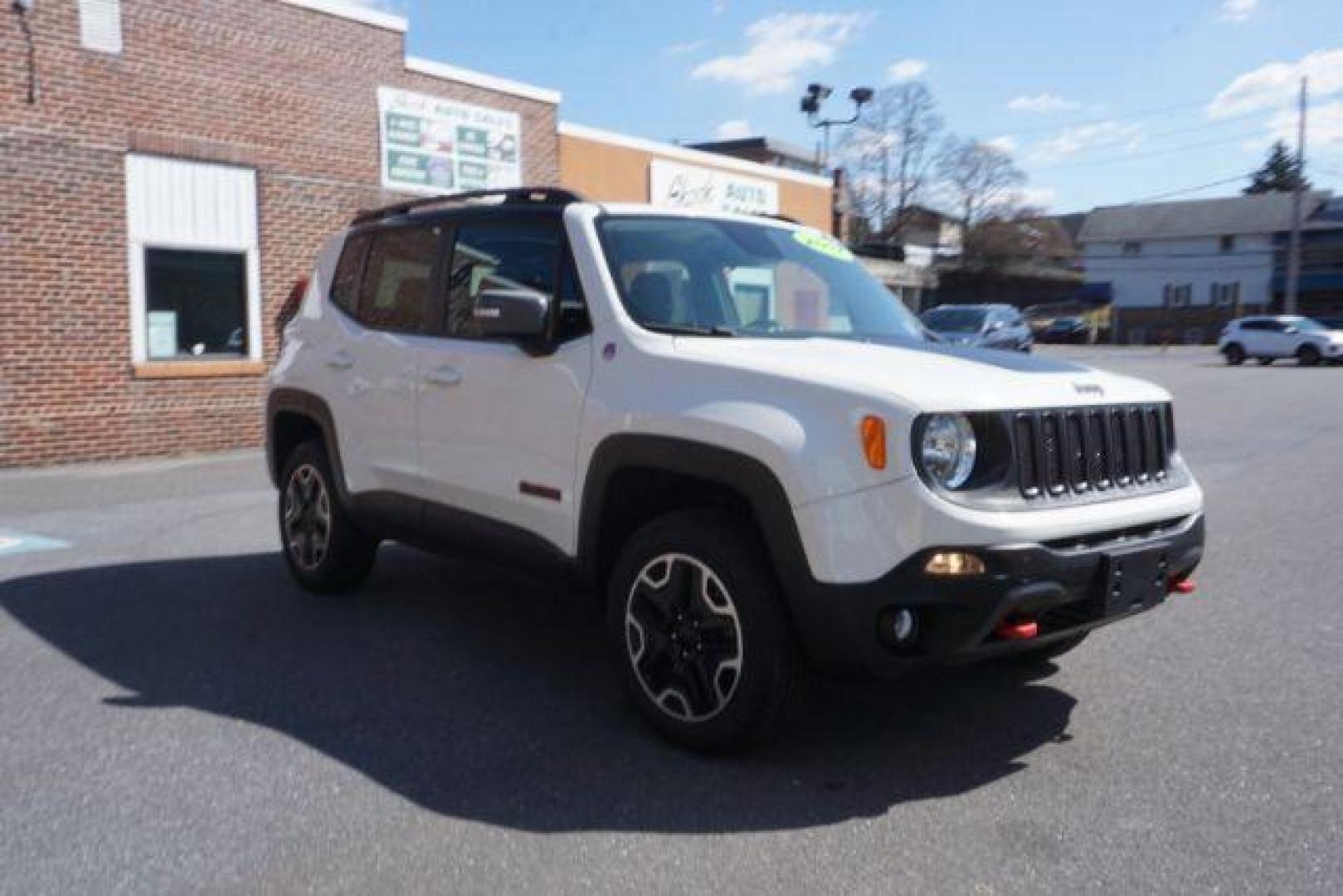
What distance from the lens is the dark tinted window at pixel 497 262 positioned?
15.3 feet

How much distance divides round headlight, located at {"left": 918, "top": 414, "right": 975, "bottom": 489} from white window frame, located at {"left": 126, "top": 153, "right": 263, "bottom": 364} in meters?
11.4

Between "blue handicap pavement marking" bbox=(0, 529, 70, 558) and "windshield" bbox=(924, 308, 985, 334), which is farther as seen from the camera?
"windshield" bbox=(924, 308, 985, 334)

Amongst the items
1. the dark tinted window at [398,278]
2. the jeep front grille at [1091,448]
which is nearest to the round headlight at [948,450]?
the jeep front grille at [1091,448]

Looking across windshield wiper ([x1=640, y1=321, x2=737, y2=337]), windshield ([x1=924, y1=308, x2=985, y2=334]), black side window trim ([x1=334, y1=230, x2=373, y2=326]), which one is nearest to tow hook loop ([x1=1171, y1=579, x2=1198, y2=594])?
windshield wiper ([x1=640, y1=321, x2=737, y2=337])

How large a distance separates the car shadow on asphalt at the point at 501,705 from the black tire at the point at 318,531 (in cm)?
13

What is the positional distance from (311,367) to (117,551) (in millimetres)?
2466

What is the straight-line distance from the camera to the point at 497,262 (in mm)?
4934

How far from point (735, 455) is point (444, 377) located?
1.75 m

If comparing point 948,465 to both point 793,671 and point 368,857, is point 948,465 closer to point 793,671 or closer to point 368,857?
point 793,671

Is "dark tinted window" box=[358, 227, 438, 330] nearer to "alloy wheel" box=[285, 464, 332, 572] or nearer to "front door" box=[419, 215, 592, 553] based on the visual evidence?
"front door" box=[419, 215, 592, 553]

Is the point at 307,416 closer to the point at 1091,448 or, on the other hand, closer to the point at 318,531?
the point at 318,531

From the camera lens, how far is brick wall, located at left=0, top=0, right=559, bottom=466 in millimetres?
11781

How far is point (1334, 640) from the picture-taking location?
5.34m

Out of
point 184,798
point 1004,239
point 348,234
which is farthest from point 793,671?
point 1004,239
